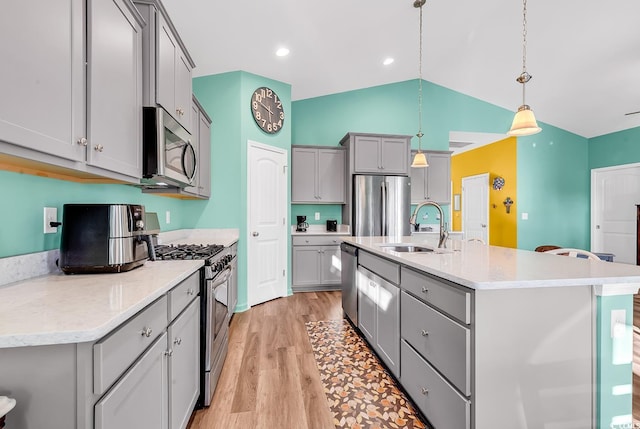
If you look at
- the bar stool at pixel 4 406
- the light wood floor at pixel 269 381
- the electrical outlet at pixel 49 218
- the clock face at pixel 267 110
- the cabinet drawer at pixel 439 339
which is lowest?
the light wood floor at pixel 269 381

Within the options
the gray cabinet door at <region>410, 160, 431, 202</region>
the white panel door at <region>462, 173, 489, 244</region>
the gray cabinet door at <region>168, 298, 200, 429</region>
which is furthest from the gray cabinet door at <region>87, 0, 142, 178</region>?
the white panel door at <region>462, 173, 489, 244</region>

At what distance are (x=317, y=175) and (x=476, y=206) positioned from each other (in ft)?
15.0

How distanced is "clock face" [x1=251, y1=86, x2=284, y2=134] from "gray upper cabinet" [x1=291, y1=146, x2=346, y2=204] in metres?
0.65

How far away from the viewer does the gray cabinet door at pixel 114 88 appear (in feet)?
3.84

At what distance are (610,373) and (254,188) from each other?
3417mm

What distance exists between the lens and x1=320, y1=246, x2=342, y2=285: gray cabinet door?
437cm

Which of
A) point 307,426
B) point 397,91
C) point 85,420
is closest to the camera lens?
point 85,420

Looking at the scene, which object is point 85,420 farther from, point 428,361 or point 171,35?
point 171,35

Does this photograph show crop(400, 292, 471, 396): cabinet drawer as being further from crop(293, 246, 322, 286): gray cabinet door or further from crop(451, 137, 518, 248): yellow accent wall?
crop(451, 137, 518, 248): yellow accent wall

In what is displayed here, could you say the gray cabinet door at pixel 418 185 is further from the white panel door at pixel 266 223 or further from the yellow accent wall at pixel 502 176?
the white panel door at pixel 266 223

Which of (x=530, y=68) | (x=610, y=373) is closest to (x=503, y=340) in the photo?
(x=610, y=373)

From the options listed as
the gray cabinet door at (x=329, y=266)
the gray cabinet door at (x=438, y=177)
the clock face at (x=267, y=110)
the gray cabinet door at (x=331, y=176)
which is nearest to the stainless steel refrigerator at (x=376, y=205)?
the gray cabinet door at (x=331, y=176)

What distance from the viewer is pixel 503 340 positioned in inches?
47.5

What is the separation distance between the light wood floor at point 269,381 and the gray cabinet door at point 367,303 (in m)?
0.52
